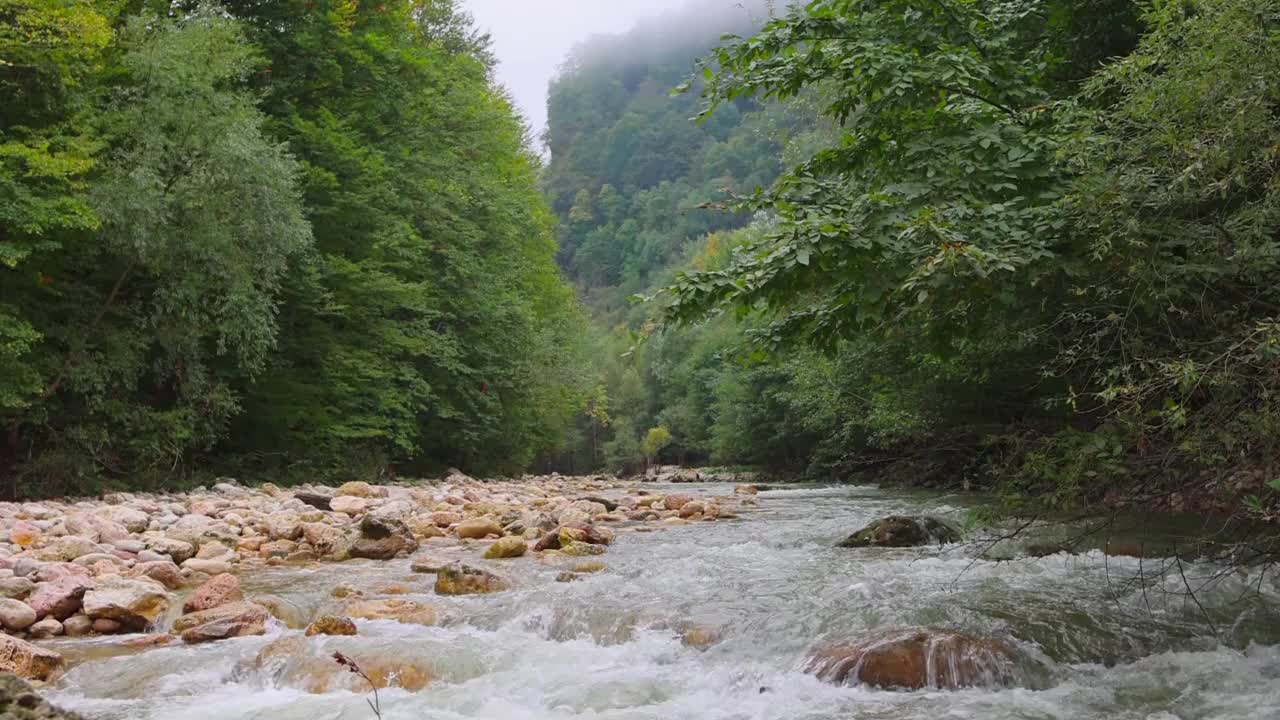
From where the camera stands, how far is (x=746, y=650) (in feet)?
17.9

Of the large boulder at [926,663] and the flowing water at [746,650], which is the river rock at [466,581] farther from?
the large boulder at [926,663]

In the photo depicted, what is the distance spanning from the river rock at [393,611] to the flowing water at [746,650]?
145mm

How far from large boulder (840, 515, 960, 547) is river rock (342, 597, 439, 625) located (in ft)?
16.0

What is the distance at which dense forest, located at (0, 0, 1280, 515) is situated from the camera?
3.84m

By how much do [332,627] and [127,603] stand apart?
1.47 m

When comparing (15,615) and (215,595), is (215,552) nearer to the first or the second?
(215,595)

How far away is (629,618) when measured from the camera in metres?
6.22

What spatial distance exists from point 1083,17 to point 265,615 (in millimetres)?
7520

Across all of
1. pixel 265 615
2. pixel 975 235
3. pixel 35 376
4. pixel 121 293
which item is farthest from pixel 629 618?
pixel 121 293

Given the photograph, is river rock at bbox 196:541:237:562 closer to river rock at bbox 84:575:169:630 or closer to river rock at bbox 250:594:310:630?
river rock at bbox 84:575:169:630

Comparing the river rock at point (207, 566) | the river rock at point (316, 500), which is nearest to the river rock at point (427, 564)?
the river rock at point (207, 566)

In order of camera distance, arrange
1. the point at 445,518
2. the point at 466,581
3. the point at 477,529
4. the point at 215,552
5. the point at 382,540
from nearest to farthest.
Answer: the point at 466,581 < the point at 215,552 < the point at 382,540 < the point at 477,529 < the point at 445,518

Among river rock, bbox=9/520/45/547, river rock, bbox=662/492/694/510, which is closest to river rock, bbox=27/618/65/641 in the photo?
river rock, bbox=9/520/45/547

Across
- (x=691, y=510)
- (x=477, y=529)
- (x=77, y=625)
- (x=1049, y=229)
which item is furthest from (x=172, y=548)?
(x=691, y=510)
